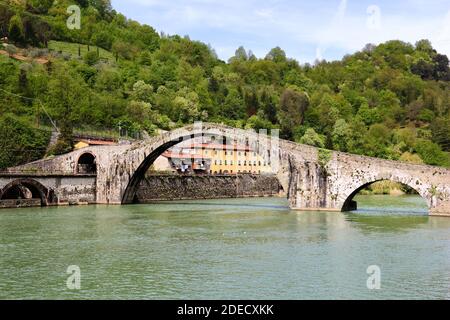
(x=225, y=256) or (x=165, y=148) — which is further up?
(x=165, y=148)

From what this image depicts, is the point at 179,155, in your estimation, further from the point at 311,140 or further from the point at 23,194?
the point at 23,194

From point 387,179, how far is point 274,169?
8136 millimetres

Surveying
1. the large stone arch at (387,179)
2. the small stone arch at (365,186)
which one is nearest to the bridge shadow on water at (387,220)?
the small stone arch at (365,186)

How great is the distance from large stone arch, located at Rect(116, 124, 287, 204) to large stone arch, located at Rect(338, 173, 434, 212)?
5.01 metres

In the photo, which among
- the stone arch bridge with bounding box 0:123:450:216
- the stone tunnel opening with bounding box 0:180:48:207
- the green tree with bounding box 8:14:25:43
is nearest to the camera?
the stone arch bridge with bounding box 0:123:450:216

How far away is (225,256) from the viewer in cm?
2505

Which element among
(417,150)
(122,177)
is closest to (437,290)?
(122,177)

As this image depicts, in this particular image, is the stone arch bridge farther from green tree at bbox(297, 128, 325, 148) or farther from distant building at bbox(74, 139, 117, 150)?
green tree at bbox(297, 128, 325, 148)

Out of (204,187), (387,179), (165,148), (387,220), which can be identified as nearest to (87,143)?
(204,187)

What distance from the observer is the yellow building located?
85.6 meters

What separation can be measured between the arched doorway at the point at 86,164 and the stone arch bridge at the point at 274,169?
0.42 ft

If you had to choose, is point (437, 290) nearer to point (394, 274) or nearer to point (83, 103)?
point (394, 274)

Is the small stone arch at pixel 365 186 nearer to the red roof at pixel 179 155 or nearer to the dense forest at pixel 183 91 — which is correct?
the dense forest at pixel 183 91

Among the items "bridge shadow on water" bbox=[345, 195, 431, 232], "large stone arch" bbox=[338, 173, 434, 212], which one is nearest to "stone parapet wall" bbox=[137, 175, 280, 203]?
"large stone arch" bbox=[338, 173, 434, 212]
